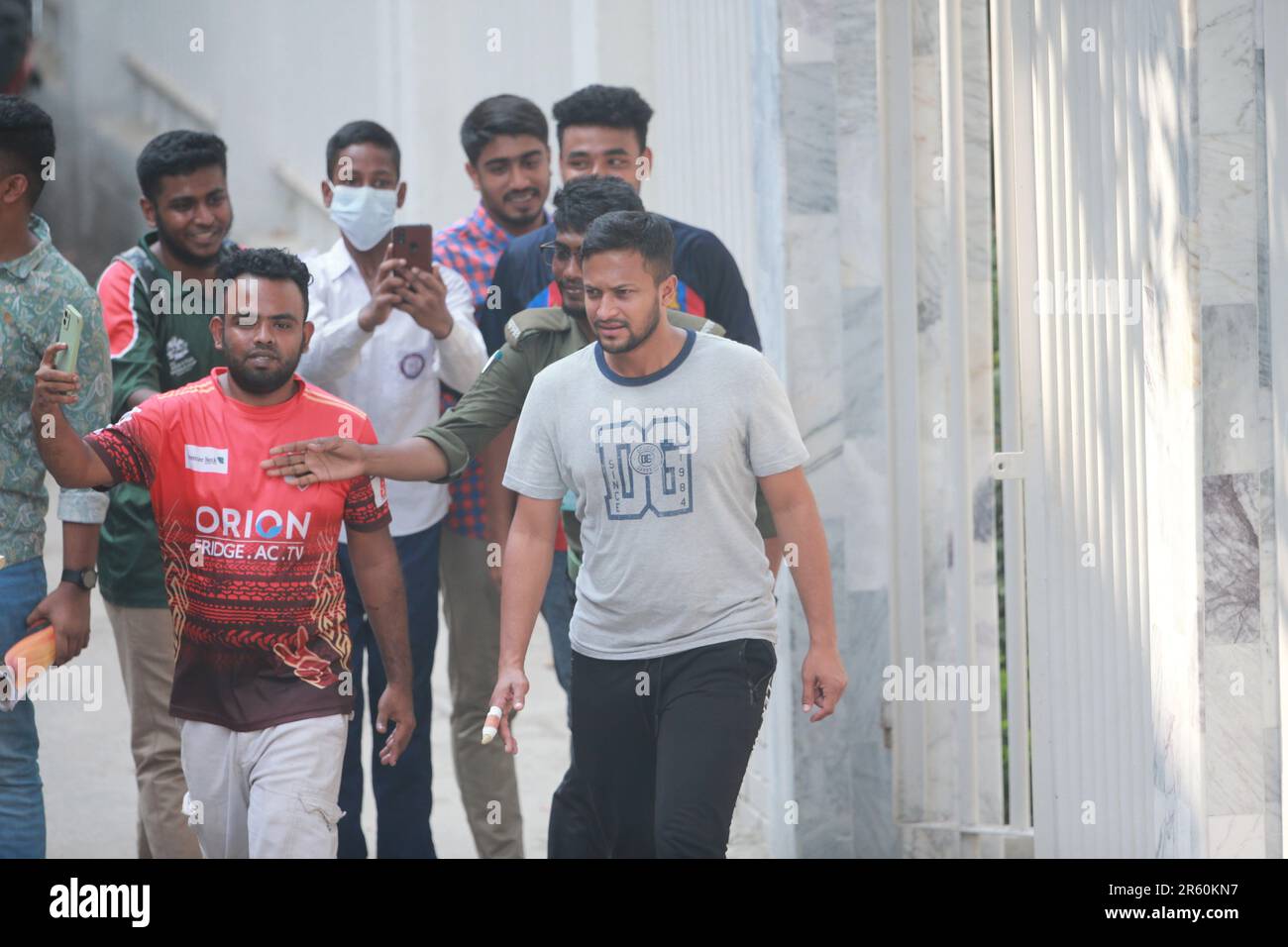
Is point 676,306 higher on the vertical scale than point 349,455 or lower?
higher

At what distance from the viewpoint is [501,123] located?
5.59 m

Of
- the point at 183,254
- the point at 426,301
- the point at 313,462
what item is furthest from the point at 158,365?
the point at 313,462

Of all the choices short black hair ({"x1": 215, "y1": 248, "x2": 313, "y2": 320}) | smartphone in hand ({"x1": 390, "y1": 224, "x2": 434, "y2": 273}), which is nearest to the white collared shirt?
smartphone in hand ({"x1": 390, "y1": 224, "x2": 434, "y2": 273})

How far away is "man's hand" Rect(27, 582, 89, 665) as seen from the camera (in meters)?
4.63

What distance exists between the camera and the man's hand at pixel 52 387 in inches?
168

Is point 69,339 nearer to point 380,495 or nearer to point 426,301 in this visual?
point 380,495

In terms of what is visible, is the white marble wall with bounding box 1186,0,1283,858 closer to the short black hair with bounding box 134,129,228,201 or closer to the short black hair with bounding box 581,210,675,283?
the short black hair with bounding box 581,210,675,283

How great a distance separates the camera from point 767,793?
6316 millimetres

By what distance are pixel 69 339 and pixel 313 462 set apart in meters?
0.67

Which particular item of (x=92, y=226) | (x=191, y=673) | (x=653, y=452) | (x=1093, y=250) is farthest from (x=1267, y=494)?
(x=92, y=226)

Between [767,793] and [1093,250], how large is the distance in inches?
95.4

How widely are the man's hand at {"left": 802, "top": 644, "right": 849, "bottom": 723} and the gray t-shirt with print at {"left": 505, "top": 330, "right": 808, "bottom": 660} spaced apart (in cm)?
13

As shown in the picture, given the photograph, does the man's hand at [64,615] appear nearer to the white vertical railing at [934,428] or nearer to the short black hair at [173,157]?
the short black hair at [173,157]
